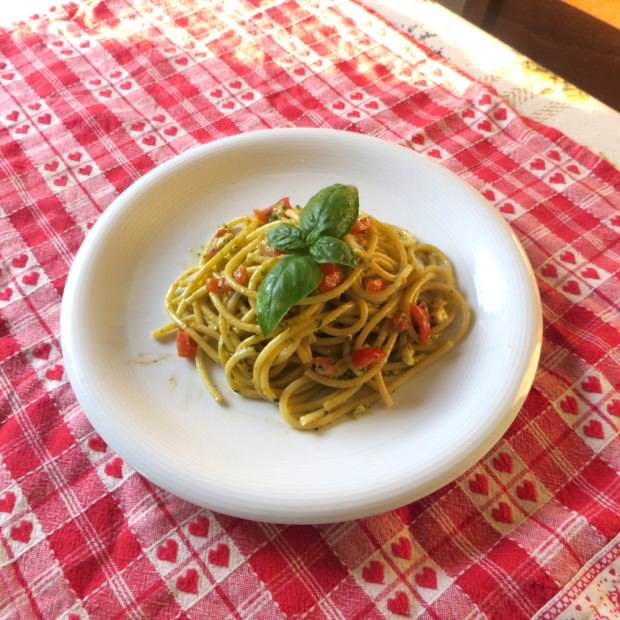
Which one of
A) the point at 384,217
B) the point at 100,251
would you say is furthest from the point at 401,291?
the point at 100,251

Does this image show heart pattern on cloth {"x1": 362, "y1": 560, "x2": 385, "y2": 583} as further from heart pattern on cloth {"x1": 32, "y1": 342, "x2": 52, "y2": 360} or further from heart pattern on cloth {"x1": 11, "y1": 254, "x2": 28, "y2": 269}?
heart pattern on cloth {"x1": 11, "y1": 254, "x2": 28, "y2": 269}

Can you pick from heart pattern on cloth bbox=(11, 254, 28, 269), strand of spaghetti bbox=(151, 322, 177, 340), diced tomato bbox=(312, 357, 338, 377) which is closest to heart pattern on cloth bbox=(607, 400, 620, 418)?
diced tomato bbox=(312, 357, 338, 377)

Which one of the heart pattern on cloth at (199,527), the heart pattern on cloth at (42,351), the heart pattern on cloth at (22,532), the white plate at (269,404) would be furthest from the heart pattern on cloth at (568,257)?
the heart pattern on cloth at (22,532)

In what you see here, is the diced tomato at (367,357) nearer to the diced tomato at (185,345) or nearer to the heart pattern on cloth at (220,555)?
the diced tomato at (185,345)

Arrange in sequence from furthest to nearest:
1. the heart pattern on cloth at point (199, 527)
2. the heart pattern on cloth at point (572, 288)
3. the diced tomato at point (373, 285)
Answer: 1. the heart pattern on cloth at point (572, 288)
2. the diced tomato at point (373, 285)
3. the heart pattern on cloth at point (199, 527)

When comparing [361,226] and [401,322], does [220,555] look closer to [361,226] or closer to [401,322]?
[401,322]

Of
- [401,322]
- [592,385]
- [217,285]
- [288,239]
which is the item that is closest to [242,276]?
[217,285]
